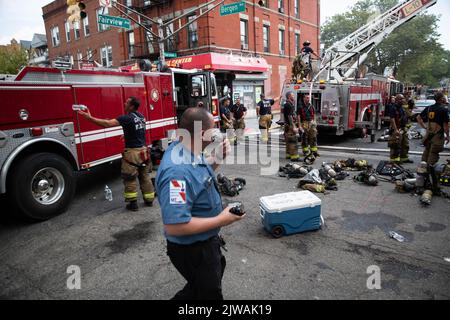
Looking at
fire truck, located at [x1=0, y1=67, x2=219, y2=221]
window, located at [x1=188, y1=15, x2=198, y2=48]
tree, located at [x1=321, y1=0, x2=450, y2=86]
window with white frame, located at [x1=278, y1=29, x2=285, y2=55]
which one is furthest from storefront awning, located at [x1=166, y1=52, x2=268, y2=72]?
tree, located at [x1=321, y1=0, x2=450, y2=86]

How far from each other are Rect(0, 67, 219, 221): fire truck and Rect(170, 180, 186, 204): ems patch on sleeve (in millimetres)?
3752

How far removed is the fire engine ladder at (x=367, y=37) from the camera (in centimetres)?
1406

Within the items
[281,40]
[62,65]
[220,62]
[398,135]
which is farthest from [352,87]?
[281,40]

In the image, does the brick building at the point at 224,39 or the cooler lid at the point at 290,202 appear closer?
the cooler lid at the point at 290,202

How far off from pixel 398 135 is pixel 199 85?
5.83 meters

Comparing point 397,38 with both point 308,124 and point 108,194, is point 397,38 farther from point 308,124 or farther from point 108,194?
point 108,194

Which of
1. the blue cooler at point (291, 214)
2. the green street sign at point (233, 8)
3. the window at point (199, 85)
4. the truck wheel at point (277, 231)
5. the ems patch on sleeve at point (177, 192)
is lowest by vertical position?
the truck wheel at point (277, 231)

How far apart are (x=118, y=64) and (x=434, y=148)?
1008 inches

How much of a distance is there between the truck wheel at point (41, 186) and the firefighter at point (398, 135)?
24.9ft

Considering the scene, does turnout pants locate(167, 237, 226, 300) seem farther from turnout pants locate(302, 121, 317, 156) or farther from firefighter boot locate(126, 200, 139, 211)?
turnout pants locate(302, 121, 317, 156)

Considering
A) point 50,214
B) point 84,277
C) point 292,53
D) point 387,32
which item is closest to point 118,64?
point 292,53

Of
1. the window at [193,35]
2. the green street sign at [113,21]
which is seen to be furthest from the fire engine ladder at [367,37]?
the window at [193,35]

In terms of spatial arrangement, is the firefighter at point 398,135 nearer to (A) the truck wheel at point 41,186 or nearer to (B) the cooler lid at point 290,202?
(B) the cooler lid at point 290,202
